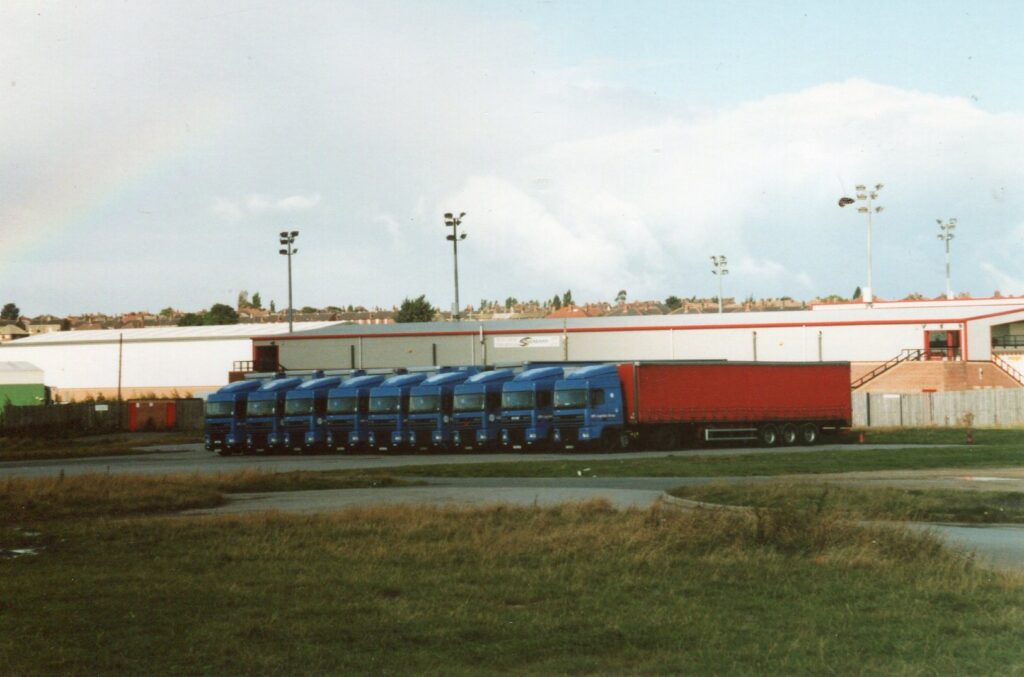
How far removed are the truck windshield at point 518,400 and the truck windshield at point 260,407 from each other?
Result: 11887 millimetres

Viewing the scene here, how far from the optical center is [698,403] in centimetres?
4988

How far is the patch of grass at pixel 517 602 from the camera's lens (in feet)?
31.1

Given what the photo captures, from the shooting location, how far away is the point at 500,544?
15586 millimetres

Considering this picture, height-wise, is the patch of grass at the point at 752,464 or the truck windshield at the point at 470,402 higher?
the truck windshield at the point at 470,402

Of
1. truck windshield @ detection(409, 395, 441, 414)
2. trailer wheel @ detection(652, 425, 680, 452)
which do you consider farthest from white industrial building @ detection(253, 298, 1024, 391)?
truck windshield @ detection(409, 395, 441, 414)

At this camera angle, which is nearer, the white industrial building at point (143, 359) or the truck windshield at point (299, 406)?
the truck windshield at point (299, 406)

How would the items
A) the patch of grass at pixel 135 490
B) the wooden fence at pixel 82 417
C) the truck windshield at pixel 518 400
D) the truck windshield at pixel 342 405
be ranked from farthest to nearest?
the wooden fence at pixel 82 417 → the truck windshield at pixel 342 405 → the truck windshield at pixel 518 400 → the patch of grass at pixel 135 490

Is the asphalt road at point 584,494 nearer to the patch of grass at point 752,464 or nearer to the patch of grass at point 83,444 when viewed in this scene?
the patch of grass at point 752,464

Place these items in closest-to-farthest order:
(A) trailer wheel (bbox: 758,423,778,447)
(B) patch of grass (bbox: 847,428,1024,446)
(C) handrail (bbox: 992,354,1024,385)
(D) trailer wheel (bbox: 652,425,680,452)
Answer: (B) patch of grass (bbox: 847,428,1024,446)
(D) trailer wheel (bbox: 652,425,680,452)
(A) trailer wheel (bbox: 758,423,778,447)
(C) handrail (bbox: 992,354,1024,385)

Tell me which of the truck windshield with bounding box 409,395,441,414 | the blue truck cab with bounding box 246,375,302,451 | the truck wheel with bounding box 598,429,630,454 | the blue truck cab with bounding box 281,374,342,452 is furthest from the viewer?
the blue truck cab with bounding box 246,375,302,451

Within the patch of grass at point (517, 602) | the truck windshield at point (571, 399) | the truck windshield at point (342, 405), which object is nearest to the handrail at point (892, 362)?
the truck windshield at point (571, 399)

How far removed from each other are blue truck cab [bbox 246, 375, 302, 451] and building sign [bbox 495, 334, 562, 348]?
31752 millimetres

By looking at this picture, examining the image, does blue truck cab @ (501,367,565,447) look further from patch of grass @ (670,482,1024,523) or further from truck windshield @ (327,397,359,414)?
patch of grass @ (670,482,1024,523)

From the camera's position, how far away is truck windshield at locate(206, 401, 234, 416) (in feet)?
180
